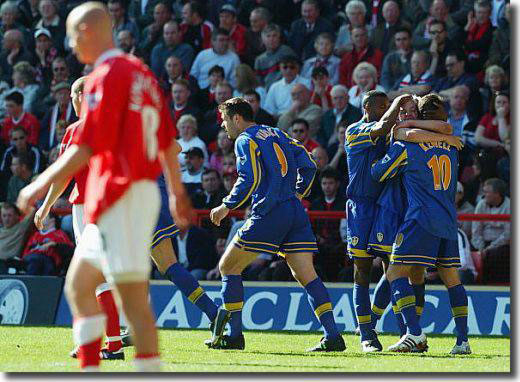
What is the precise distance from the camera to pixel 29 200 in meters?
5.96

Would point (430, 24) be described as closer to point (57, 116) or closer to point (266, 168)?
point (57, 116)

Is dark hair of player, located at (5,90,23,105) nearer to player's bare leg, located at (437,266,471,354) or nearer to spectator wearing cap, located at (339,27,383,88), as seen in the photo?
spectator wearing cap, located at (339,27,383,88)

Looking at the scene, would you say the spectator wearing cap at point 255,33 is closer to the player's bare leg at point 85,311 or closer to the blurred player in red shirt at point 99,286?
the blurred player in red shirt at point 99,286

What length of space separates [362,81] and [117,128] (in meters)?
9.75

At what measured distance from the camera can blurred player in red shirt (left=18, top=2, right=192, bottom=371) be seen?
19.4 feet

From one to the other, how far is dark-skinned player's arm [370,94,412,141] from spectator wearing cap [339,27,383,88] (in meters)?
6.31

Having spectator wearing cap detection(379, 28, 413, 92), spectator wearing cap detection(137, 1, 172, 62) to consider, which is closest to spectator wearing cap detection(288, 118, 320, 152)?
spectator wearing cap detection(379, 28, 413, 92)

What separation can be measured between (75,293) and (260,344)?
489cm

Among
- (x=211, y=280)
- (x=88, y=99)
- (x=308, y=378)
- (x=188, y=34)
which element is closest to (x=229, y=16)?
(x=188, y=34)

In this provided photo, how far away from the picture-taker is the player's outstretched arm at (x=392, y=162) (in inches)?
389

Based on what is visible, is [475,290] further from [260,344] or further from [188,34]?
[188,34]

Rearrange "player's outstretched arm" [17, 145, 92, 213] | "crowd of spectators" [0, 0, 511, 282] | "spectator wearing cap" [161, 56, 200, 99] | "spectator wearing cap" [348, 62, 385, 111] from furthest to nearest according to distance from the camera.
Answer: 1. "spectator wearing cap" [161, 56, 200, 99]
2. "spectator wearing cap" [348, 62, 385, 111]
3. "crowd of spectators" [0, 0, 511, 282]
4. "player's outstretched arm" [17, 145, 92, 213]

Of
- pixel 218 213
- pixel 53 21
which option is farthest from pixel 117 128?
pixel 53 21

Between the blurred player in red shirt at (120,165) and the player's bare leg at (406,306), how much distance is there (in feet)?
13.8
